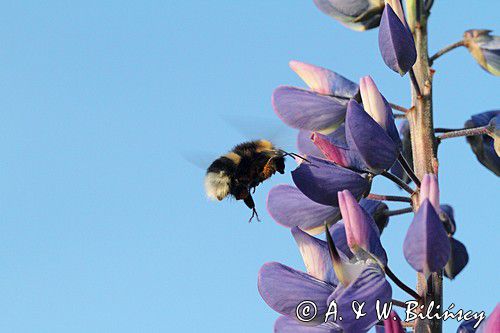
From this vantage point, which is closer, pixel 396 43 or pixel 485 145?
pixel 396 43

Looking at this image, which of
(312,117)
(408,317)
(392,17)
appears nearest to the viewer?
(408,317)

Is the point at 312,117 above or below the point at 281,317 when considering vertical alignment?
above

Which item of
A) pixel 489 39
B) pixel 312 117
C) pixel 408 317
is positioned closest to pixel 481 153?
pixel 489 39

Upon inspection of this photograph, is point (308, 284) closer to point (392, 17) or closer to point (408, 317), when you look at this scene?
point (408, 317)

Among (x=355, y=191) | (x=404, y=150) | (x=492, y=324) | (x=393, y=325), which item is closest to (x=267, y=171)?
(x=404, y=150)

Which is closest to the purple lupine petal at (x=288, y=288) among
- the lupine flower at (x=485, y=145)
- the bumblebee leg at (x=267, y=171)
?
the lupine flower at (x=485, y=145)

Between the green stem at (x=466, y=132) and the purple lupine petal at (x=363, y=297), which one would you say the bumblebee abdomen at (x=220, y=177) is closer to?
Answer: the green stem at (x=466, y=132)

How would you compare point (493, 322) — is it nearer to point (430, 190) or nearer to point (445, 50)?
point (430, 190)

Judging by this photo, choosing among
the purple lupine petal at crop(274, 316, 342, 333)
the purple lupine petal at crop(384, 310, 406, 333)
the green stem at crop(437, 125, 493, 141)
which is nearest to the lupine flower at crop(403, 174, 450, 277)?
the purple lupine petal at crop(384, 310, 406, 333)
